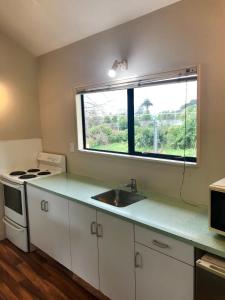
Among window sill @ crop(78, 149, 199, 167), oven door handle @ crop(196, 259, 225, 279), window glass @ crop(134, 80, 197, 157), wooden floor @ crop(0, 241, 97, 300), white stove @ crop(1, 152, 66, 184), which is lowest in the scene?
wooden floor @ crop(0, 241, 97, 300)

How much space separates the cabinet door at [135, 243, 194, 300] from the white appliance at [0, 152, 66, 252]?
1707mm

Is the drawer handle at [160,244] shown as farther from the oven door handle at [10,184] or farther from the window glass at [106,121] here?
the oven door handle at [10,184]

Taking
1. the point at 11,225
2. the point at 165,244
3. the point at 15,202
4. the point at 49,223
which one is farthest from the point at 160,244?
the point at 11,225

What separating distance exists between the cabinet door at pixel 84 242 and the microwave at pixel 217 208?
0.96m

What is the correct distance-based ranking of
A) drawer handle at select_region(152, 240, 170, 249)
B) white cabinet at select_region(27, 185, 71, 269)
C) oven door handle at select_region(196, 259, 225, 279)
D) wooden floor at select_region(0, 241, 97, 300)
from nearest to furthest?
oven door handle at select_region(196, 259, 225, 279) < drawer handle at select_region(152, 240, 170, 249) < wooden floor at select_region(0, 241, 97, 300) < white cabinet at select_region(27, 185, 71, 269)

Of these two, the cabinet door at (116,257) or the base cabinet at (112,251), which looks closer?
the base cabinet at (112,251)

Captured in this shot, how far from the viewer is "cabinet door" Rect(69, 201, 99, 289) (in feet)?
7.16

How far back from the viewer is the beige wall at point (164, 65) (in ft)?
6.15

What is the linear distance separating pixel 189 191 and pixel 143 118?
2.80ft

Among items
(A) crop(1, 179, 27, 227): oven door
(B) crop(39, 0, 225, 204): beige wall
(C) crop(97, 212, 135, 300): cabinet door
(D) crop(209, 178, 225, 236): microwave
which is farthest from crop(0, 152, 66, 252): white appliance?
(D) crop(209, 178, 225, 236): microwave

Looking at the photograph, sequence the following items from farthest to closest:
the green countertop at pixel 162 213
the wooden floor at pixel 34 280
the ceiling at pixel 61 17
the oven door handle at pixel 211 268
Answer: the wooden floor at pixel 34 280, the ceiling at pixel 61 17, the green countertop at pixel 162 213, the oven door handle at pixel 211 268

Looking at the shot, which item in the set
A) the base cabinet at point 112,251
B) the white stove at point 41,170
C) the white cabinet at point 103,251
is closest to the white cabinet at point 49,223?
the base cabinet at point 112,251

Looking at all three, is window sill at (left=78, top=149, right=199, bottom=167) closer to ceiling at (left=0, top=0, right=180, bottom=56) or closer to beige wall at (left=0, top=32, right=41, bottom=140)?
beige wall at (left=0, top=32, right=41, bottom=140)

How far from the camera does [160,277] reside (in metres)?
1.71
